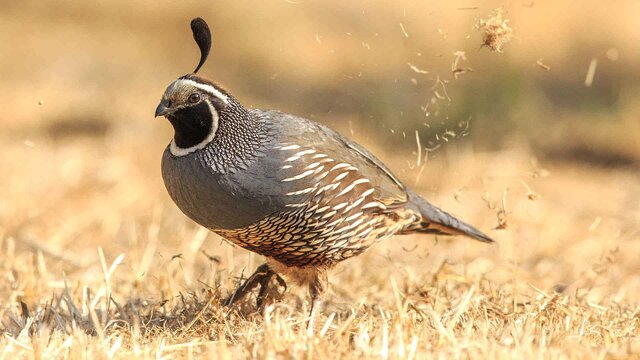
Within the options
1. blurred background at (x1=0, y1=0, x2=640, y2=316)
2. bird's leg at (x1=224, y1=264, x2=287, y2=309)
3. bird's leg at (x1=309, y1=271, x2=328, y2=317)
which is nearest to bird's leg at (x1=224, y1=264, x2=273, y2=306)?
bird's leg at (x1=224, y1=264, x2=287, y2=309)

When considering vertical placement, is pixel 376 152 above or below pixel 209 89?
below

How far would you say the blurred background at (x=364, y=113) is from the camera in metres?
5.89

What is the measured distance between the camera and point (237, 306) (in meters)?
4.31

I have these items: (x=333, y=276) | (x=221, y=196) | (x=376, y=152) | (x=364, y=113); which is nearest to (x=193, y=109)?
(x=221, y=196)

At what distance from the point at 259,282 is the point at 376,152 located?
3.26m

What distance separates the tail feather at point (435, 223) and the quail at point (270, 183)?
21cm

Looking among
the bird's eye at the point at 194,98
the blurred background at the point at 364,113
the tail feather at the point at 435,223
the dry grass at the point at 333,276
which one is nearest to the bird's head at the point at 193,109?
the bird's eye at the point at 194,98

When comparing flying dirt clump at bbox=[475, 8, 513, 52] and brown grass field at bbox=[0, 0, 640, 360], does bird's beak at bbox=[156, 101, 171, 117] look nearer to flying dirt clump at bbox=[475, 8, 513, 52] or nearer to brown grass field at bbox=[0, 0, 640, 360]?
brown grass field at bbox=[0, 0, 640, 360]

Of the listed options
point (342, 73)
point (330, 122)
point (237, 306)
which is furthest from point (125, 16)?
point (237, 306)

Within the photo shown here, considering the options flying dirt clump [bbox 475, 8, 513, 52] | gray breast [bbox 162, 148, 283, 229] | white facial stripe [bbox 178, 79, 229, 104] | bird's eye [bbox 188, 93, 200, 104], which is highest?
flying dirt clump [bbox 475, 8, 513, 52]

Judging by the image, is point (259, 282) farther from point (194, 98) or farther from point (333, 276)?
point (194, 98)

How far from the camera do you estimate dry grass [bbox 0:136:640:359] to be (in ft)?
11.3

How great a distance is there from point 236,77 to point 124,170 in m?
3.67

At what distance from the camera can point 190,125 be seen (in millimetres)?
4027
